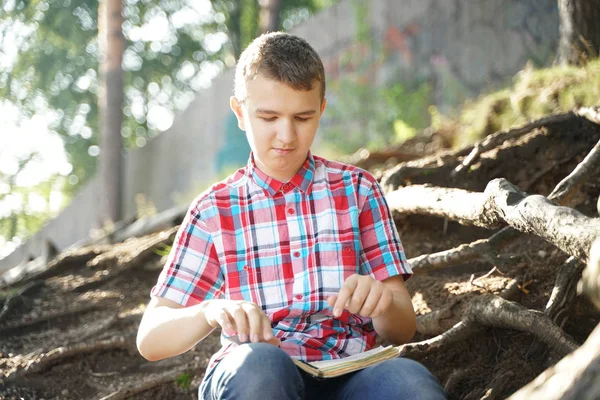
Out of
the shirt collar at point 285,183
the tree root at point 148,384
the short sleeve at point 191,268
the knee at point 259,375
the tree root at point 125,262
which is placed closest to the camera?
the knee at point 259,375

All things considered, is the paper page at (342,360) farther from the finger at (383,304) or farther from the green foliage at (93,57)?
the green foliage at (93,57)

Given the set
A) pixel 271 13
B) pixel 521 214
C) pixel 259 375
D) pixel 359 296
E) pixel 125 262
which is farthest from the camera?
pixel 271 13

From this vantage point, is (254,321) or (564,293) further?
(564,293)

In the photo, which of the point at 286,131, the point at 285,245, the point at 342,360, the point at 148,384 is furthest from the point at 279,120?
the point at 148,384

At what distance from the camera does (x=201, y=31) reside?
2047 cm

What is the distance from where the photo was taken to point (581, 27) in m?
5.31

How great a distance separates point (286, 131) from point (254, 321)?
A: 634mm

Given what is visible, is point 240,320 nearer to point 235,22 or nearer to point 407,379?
point 407,379

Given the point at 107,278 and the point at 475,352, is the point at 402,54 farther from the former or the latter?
the point at 475,352

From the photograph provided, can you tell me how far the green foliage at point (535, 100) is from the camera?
4.84 m

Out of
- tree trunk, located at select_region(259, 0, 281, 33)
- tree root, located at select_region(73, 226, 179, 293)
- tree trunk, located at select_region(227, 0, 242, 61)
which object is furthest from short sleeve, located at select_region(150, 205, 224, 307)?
tree trunk, located at select_region(227, 0, 242, 61)

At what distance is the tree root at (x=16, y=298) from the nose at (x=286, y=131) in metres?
3.12

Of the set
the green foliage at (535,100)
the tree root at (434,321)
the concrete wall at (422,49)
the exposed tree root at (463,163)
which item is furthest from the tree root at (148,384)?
the concrete wall at (422,49)

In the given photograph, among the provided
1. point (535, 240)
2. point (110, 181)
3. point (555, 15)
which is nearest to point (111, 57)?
point (110, 181)
